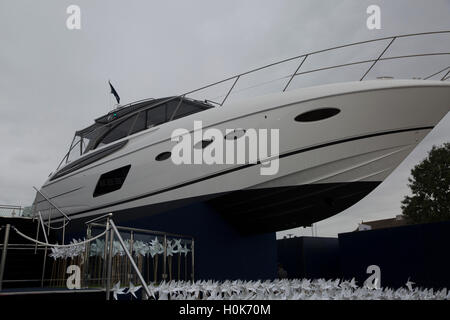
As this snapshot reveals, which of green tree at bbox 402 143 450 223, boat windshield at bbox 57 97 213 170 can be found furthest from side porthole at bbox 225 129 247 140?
green tree at bbox 402 143 450 223

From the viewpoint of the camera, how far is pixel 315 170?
7027 millimetres

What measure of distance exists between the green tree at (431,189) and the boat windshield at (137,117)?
15.8 metres

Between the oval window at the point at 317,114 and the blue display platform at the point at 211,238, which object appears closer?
the oval window at the point at 317,114

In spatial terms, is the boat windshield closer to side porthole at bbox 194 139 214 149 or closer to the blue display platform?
side porthole at bbox 194 139 214 149

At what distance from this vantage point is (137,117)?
8914mm

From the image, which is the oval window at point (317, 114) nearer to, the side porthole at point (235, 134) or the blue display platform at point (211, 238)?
the side porthole at point (235, 134)

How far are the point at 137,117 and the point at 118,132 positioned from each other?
0.80m

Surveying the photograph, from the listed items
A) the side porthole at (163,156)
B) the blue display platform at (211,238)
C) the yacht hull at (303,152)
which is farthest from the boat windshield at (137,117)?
the blue display platform at (211,238)

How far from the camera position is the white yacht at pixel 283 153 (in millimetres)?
6609

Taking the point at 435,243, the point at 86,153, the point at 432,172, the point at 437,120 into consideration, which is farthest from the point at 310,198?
the point at 432,172

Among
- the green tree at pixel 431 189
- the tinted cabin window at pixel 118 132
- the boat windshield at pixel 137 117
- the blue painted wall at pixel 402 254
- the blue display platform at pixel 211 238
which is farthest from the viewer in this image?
the green tree at pixel 431 189

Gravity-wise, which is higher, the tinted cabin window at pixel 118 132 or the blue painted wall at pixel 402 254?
the tinted cabin window at pixel 118 132

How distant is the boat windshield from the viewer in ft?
28.7

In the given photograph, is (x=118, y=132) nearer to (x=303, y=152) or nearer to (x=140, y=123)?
(x=140, y=123)
